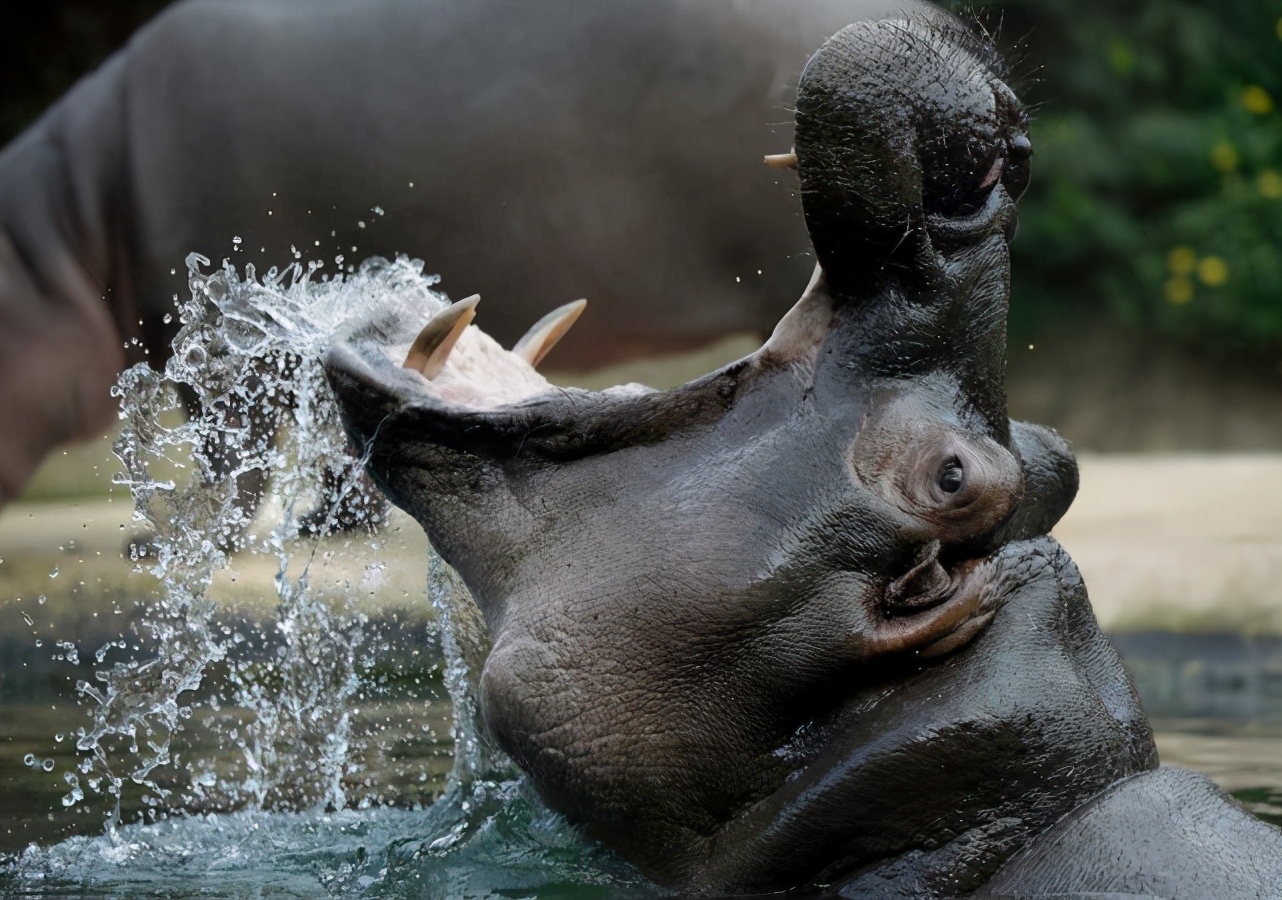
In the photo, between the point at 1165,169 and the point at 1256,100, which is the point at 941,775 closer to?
the point at 1165,169

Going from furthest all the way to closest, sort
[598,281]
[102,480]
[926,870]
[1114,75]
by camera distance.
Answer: [1114,75] < [102,480] < [598,281] < [926,870]

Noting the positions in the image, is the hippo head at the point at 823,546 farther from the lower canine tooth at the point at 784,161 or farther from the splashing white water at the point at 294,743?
the splashing white water at the point at 294,743

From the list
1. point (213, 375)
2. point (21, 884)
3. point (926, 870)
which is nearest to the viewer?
point (926, 870)

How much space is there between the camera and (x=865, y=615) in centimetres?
234

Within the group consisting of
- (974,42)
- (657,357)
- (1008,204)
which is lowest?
(657,357)

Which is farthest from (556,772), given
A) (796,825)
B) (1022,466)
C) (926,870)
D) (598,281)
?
(598,281)

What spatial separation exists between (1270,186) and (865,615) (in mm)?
9951

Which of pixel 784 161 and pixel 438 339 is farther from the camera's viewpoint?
pixel 438 339

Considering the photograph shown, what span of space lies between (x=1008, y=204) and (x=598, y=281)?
5.12 metres

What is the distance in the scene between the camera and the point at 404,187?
7.59 m

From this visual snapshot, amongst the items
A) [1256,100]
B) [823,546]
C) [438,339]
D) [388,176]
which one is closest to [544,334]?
[438,339]

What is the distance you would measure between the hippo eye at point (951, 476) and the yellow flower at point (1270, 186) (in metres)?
9.83

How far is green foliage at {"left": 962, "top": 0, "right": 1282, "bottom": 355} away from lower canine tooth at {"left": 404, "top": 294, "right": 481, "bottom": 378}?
9267 mm

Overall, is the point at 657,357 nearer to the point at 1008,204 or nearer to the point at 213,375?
the point at 213,375
